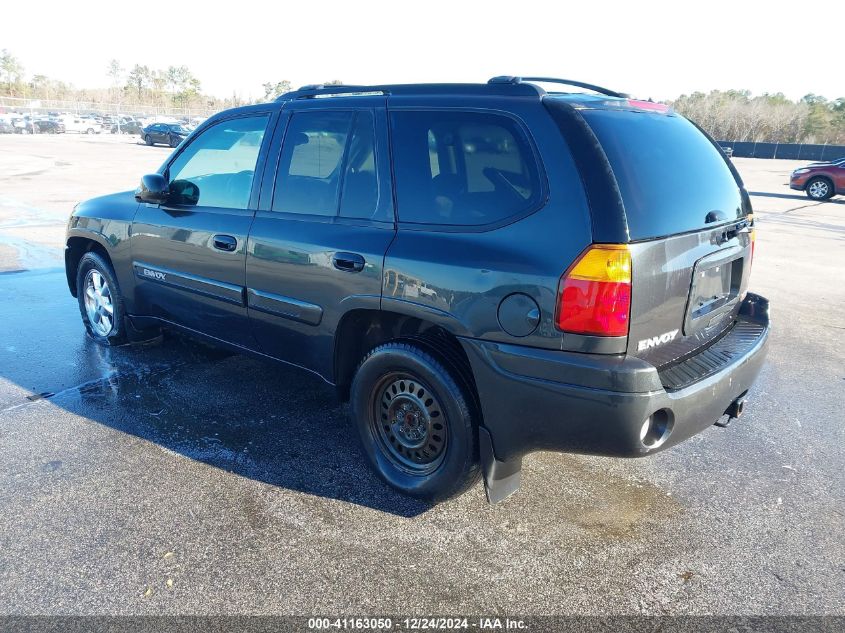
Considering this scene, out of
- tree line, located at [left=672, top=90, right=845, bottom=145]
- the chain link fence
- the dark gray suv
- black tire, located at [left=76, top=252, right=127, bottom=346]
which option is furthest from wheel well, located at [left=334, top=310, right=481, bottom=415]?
tree line, located at [left=672, top=90, right=845, bottom=145]

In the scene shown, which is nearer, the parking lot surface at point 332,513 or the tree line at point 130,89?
the parking lot surface at point 332,513

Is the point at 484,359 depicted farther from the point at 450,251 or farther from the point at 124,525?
the point at 124,525

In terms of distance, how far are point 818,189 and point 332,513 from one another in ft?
69.0

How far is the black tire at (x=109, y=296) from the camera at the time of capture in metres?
4.94

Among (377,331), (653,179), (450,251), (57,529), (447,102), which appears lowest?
(57,529)

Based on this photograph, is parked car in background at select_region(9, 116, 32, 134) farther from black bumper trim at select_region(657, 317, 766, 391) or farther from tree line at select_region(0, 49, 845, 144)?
black bumper trim at select_region(657, 317, 766, 391)

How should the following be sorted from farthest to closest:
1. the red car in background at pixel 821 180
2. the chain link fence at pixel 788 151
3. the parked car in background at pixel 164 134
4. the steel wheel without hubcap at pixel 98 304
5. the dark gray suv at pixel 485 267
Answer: the chain link fence at pixel 788 151 < the parked car in background at pixel 164 134 < the red car in background at pixel 821 180 < the steel wheel without hubcap at pixel 98 304 < the dark gray suv at pixel 485 267

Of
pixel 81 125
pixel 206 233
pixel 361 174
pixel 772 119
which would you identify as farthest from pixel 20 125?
pixel 772 119

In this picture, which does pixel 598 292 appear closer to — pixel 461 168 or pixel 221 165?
pixel 461 168

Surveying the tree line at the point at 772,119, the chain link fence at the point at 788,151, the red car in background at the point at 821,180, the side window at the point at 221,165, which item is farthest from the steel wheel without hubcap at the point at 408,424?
the tree line at the point at 772,119

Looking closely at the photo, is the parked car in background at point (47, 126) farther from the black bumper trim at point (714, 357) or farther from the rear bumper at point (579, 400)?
the black bumper trim at point (714, 357)

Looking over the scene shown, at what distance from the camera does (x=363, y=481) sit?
11.1 feet

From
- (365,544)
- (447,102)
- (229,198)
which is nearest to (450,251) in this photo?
(447,102)

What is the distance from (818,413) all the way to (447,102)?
336cm
